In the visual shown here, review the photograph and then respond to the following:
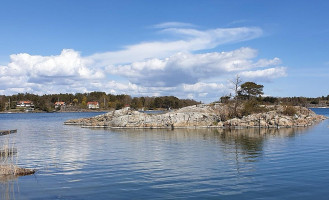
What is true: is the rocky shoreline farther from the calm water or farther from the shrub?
the calm water

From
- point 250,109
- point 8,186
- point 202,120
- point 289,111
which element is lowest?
point 8,186

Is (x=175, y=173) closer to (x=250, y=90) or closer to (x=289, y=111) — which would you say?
(x=289, y=111)

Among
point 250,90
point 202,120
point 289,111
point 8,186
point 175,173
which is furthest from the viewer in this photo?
point 250,90

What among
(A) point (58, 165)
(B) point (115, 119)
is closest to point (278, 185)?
(A) point (58, 165)

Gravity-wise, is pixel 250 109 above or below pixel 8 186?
above

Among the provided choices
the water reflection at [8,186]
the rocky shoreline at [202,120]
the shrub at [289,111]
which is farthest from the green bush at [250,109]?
the water reflection at [8,186]

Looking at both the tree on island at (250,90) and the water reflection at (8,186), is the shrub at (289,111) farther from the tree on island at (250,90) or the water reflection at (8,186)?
the water reflection at (8,186)

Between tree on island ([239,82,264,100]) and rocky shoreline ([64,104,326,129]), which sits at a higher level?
tree on island ([239,82,264,100])

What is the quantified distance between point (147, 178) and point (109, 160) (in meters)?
7.35

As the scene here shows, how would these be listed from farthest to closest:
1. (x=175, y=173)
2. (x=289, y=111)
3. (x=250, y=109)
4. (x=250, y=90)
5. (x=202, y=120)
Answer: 1. (x=250, y=90)
2. (x=289, y=111)
3. (x=250, y=109)
4. (x=202, y=120)
5. (x=175, y=173)

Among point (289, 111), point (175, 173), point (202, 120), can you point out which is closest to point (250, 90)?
point (289, 111)

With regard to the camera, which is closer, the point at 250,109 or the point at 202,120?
the point at 202,120

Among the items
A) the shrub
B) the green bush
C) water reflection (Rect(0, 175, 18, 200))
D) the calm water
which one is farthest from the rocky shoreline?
water reflection (Rect(0, 175, 18, 200))

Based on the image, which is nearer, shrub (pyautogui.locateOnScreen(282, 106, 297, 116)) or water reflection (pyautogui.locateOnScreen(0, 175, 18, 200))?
water reflection (pyautogui.locateOnScreen(0, 175, 18, 200))
